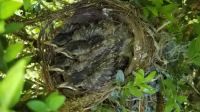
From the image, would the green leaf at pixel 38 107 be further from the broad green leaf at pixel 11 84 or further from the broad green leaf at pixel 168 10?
the broad green leaf at pixel 168 10

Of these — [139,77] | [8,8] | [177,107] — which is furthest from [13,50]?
[177,107]

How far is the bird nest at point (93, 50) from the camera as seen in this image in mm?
775

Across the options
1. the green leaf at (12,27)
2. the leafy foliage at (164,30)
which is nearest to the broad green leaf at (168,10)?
the leafy foliage at (164,30)

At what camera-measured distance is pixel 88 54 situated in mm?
775

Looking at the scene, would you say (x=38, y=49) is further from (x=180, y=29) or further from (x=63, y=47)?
(x=180, y=29)

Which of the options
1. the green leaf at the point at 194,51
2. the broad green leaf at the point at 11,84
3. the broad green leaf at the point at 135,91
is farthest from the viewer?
the green leaf at the point at 194,51

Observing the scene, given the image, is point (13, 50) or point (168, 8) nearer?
point (13, 50)

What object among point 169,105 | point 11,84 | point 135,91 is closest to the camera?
point 11,84

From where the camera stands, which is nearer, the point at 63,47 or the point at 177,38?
the point at 63,47

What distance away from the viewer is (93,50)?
2.53ft

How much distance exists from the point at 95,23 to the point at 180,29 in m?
0.23

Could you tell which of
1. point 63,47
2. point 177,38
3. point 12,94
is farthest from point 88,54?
point 12,94

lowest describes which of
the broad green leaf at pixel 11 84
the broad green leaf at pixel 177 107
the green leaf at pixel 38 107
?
the broad green leaf at pixel 177 107

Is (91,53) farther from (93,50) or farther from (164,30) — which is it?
(164,30)
